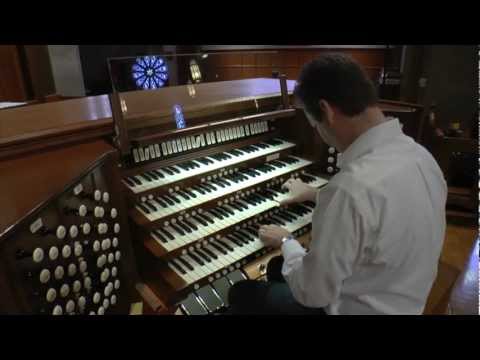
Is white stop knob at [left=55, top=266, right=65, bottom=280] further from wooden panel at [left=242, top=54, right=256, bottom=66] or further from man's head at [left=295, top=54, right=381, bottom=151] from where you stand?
wooden panel at [left=242, top=54, right=256, bottom=66]

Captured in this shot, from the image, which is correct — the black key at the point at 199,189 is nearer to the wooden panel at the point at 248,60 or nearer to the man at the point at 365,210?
the man at the point at 365,210

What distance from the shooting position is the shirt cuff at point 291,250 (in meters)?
1.52

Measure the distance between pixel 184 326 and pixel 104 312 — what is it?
1.13 meters

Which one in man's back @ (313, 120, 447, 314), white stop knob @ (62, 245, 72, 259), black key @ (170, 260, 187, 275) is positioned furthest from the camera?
black key @ (170, 260, 187, 275)

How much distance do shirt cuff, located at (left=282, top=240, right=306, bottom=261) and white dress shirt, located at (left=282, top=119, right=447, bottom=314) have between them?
0.60ft

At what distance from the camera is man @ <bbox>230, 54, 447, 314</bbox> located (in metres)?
1.08

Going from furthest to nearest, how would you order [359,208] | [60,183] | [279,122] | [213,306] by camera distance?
1. [279,122]
2. [213,306]
3. [60,183]
4. [359,208]

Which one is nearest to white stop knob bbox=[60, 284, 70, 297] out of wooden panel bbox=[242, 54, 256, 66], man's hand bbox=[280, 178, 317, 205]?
man's hand bbox=[280, 178, 317, 205]

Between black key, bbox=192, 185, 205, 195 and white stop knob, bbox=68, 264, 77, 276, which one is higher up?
black key, bbox=192, 185, 205, 195

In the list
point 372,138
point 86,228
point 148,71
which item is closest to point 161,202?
point 86,228

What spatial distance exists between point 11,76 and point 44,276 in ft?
17.3

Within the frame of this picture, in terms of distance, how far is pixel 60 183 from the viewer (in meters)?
1.30
